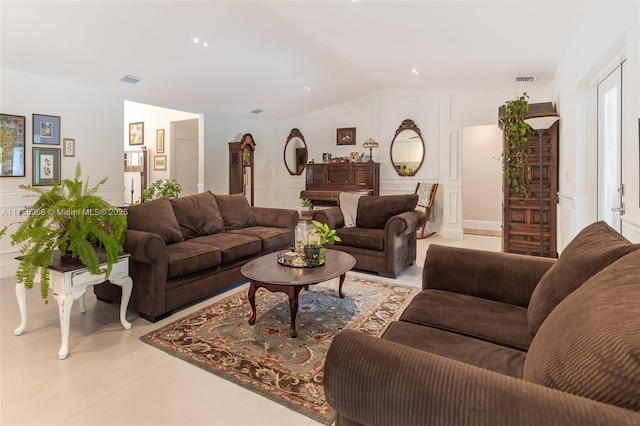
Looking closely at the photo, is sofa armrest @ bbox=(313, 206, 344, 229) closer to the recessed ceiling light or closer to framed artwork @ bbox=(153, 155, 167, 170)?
the recessed ceiling light

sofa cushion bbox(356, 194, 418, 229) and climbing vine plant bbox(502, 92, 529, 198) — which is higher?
climbing vine plant bbox(502, 92, 529, 198)

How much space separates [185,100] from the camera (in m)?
5.81

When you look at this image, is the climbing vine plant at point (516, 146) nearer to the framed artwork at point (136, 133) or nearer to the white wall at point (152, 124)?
the white wall at point (152, 124)

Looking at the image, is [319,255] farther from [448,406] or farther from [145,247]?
[448,406]

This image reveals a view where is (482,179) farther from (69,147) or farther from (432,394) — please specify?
(432,394)

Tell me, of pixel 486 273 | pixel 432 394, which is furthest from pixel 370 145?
pixel 432 394

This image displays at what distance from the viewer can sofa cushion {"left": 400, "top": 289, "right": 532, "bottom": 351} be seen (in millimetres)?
1515

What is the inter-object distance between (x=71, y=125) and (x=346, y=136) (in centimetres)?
489

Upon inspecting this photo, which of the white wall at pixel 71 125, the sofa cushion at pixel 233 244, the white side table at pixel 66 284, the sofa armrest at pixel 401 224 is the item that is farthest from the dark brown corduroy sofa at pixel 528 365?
the white wall at pixel 71 125

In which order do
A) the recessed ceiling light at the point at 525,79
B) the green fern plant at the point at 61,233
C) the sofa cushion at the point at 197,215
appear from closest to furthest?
the green fern plant at the point at 61,233 → the sofa cushion at the point at 197,215 → the recessed ceiling light at the point at 525,79

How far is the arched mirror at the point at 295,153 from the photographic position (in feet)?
26.7

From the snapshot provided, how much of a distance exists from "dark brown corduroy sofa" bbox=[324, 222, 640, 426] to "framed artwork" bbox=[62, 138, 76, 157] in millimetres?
4841

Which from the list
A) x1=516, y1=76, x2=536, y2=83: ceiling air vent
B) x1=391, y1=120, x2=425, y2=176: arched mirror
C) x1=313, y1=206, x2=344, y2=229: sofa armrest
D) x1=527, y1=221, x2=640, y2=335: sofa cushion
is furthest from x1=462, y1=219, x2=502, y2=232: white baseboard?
x1=527, y1=221, x2=640, y2=335: sofa cushion

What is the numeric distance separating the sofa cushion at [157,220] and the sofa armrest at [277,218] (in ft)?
3.99
